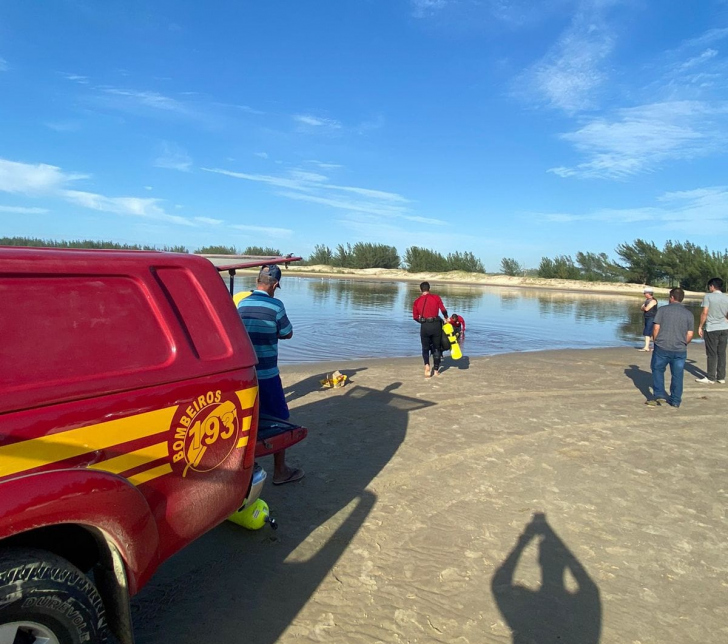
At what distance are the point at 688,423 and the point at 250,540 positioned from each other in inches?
264

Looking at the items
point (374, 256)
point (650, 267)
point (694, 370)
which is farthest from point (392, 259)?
point (694, 370)

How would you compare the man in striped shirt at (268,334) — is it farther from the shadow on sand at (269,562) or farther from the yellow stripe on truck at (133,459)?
the yellow stripe on truck at (133,459)

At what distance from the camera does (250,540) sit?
3.88 meters

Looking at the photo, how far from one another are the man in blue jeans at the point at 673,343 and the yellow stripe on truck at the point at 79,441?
834 centimetres

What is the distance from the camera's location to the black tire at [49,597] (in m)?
1.81

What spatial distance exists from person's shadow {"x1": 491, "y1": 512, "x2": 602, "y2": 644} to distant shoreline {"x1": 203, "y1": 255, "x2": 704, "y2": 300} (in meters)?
61.7

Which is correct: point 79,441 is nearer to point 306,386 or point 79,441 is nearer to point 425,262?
point 306,386

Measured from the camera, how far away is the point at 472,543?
154 inches

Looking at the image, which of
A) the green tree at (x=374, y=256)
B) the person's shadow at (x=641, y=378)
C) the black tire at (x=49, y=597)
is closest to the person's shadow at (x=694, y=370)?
A: the person's shadow at (x=641, y=378)

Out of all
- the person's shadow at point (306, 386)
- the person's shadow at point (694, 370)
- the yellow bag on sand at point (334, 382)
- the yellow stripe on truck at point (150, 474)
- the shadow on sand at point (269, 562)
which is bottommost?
the person's shadow at point (694, 370)

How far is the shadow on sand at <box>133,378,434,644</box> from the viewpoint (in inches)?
116

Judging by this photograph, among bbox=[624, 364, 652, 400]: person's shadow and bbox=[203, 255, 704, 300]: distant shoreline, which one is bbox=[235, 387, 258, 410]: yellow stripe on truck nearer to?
bbox=[624, 364, 652, 400]: person's shadow

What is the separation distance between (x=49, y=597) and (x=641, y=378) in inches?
461

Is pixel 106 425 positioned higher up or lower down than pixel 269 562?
higher up
